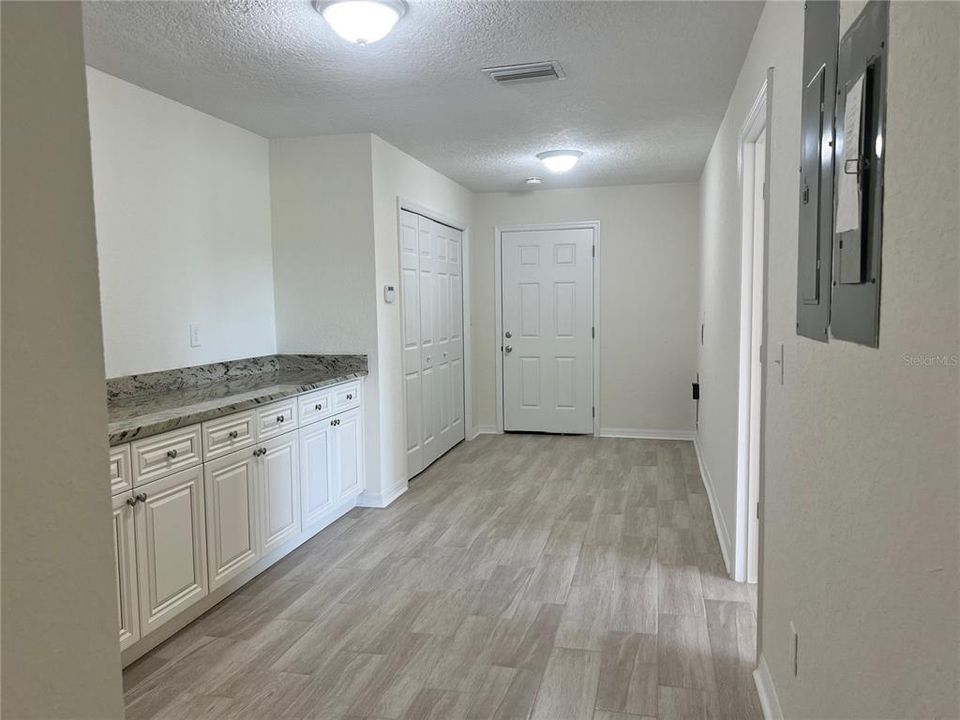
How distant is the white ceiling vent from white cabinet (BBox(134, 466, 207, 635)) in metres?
2.17

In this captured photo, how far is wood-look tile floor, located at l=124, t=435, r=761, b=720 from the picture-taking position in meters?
2.34

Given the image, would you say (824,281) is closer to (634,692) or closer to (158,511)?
(634,692)

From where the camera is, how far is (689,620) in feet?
9.52

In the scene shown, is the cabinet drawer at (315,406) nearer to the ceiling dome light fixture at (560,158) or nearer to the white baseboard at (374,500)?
the white baseboard at (374,500)

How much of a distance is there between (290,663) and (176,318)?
1915mm

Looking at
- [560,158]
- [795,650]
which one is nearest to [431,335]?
[560,158]

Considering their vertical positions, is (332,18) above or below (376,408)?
above

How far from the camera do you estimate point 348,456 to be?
4.30 meters

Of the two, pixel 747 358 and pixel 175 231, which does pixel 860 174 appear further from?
pixel 175 231

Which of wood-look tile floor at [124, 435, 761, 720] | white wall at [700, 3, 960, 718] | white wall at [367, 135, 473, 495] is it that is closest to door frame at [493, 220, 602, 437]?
white wall at [367, 135, 473, 495]

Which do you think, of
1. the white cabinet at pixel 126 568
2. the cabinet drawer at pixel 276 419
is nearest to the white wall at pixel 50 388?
the white cabinet at pixel 126 568

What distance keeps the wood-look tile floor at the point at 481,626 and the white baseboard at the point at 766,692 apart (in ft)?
0.14

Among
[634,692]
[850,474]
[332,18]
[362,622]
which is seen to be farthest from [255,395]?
[850,474]

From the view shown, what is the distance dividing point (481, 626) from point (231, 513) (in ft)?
3.96
